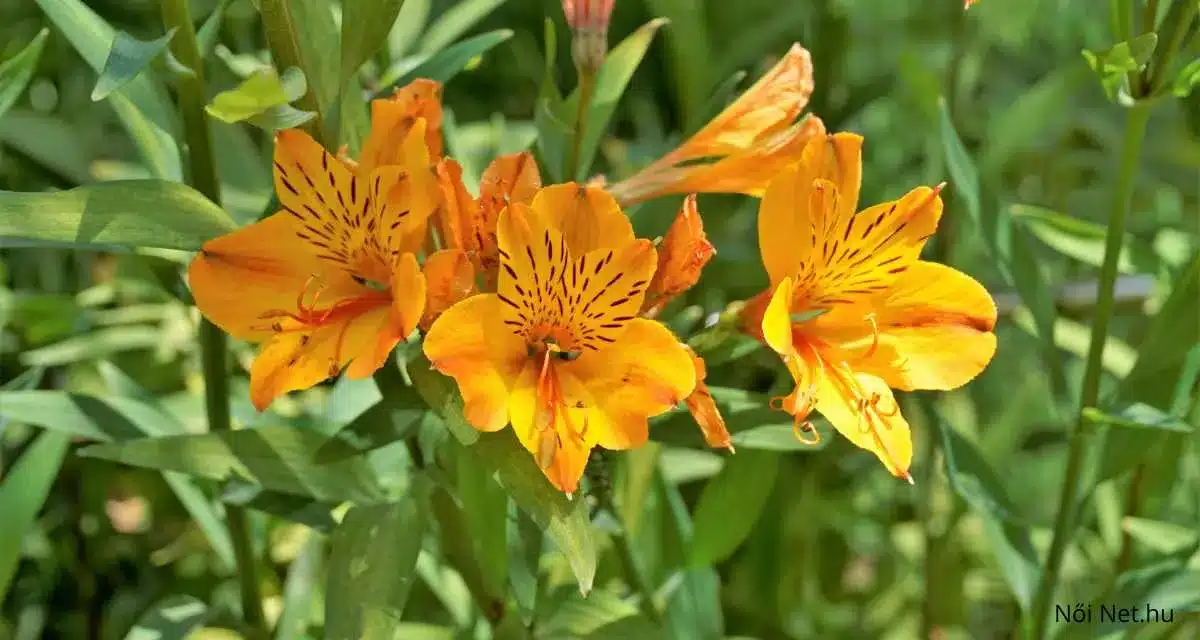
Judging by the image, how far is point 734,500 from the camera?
0.71 meters

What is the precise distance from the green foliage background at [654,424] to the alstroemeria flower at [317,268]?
0.11 feet

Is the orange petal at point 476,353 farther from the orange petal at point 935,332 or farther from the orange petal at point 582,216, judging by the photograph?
the orange petal at point 935,332

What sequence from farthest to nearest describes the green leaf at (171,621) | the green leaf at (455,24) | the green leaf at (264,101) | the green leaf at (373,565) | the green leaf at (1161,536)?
the green leaf at (455,24)
the green leaf at (1161,536)
the green leaf at (171,621)
the green leaf at (373,565)
the green leaf at (264,101)

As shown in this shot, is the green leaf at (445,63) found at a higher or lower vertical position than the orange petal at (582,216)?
higher

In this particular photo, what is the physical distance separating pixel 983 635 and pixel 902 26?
27.8 inches

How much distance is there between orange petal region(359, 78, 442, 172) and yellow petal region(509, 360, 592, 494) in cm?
12

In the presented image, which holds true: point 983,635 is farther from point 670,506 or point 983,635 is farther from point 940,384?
point 940,384

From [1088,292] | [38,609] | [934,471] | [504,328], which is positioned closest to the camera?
[504,328]

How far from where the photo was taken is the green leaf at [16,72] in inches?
22.3

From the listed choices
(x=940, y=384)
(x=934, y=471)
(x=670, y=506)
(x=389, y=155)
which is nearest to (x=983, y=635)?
(x=934, y=471)

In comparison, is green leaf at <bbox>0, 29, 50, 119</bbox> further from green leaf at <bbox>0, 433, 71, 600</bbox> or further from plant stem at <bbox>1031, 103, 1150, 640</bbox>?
plant stem at <bbox>1031, 103, 1150, 640</bbox>

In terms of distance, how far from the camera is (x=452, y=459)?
1.84ft

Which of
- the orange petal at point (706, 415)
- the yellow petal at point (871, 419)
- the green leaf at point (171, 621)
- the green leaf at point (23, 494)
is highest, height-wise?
the orange petal at point (706, 415)

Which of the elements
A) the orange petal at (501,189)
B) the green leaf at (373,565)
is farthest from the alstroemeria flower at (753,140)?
the green leaf at (373,565)
